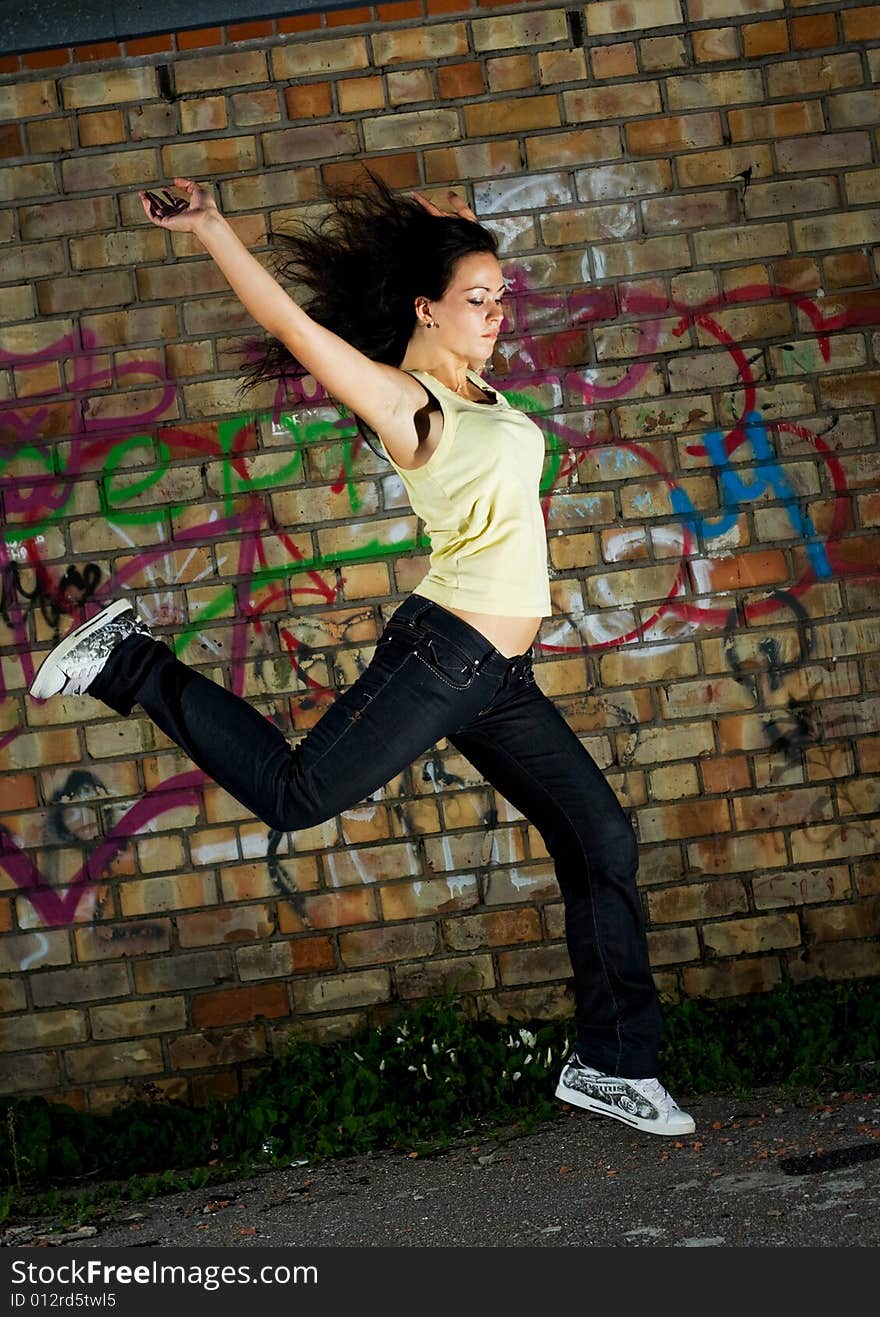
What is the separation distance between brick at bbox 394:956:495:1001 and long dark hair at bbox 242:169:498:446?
6.01ft

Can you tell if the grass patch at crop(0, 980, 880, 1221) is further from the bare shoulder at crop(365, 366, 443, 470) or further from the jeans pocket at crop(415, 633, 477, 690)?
the bare shoulder at crop(365, 366, 443, 470)

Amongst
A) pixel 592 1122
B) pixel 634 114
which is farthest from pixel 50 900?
pixel 634 114

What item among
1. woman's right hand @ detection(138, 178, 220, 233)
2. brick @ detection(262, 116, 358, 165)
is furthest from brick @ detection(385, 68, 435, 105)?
woman's right hand @ detection(138, 178, 220, 233)

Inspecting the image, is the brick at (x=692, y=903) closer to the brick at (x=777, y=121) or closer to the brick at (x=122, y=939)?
the brick at (x=122, y=939)

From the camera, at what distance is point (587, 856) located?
2.92 meters

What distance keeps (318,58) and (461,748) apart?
2252 mm

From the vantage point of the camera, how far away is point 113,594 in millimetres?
3863

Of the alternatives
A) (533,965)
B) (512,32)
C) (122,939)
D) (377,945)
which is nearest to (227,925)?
(122,939)

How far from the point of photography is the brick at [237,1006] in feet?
12.6

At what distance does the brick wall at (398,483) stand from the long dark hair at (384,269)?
2.37ft

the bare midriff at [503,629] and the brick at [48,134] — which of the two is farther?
the brick at [48,134]

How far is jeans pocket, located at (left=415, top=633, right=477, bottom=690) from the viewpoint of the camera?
2.67 meters

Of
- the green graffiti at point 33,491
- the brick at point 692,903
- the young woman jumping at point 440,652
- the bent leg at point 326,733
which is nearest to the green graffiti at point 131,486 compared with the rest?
the green graffiti at point 33,491

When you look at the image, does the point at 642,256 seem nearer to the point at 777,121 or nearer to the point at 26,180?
the point at 777,121
